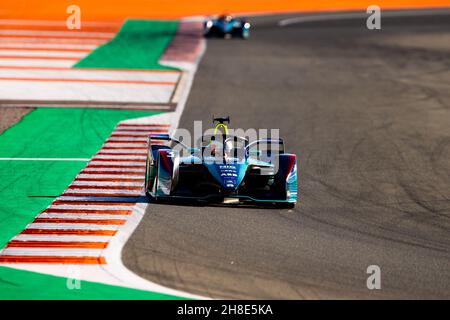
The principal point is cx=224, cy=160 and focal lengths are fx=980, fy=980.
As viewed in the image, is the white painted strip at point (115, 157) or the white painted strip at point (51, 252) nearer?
the white painted strip at point (51, 252)

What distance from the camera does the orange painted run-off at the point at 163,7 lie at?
51.9 m

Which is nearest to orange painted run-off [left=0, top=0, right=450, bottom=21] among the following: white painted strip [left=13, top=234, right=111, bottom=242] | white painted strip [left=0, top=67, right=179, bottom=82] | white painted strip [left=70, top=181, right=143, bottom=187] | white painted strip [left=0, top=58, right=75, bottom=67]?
white painted strip [left=0, top=58, right=75, bottom=67]

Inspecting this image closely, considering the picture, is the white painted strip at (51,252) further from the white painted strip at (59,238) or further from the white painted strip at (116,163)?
the white painted strip at (116,163)

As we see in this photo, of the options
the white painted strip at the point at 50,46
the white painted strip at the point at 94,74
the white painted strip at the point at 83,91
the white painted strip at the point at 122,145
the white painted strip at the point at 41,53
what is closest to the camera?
the white painted strip at the point at 122,145

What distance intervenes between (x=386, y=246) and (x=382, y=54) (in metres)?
25.9

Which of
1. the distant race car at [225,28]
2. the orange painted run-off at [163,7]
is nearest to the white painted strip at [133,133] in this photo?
the distant race car at [225,28]

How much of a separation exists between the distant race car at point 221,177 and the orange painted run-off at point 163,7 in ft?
108

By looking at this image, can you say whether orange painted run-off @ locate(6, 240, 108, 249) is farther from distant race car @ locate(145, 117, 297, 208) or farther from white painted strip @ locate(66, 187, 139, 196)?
white painted strip @ locate(66, 187, 139, 196)

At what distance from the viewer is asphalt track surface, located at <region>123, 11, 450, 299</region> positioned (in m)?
14.5

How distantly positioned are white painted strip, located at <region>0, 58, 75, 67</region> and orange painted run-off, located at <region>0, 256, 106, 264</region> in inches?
872

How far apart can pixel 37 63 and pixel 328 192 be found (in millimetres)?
20077

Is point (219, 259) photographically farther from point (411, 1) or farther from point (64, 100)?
point (411, 1)

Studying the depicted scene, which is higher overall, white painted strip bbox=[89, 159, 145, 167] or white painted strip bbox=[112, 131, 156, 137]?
white painted strip bbox=[112, 131, 156, 137]

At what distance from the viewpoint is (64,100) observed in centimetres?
3052
